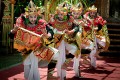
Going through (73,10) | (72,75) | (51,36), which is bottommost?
(72,75)

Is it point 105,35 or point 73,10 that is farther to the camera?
point 105,35

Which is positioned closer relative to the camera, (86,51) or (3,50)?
(86,51)

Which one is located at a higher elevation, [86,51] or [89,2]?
[89,2]

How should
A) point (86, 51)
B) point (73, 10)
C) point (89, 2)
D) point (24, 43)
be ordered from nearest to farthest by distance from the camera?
point (24, 43) < point (73, 10) < point (86, 51) < point (89, 2)

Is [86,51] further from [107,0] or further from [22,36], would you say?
[107,0]

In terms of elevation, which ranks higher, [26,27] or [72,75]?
[26,27]

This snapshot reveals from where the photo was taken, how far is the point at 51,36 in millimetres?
5219

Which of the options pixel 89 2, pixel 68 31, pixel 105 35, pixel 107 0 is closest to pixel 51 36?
pixel 68 31

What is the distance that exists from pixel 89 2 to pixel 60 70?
627cm

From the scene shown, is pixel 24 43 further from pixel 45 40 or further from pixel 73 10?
pixel 73 10

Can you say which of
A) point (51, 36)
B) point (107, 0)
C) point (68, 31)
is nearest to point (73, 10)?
point (68, 31)

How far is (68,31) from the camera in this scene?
5.52 m

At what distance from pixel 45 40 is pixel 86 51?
1988mm

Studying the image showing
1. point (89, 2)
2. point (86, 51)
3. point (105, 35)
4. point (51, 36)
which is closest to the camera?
point (51, 36)
